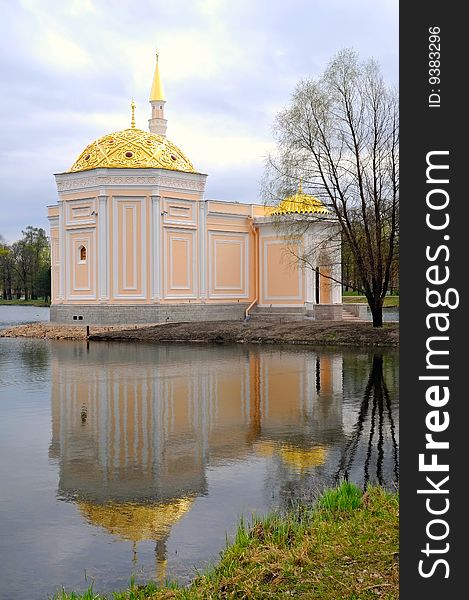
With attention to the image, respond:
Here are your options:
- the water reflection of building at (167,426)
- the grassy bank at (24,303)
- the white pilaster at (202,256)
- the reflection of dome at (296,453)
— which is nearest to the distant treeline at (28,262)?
the grassy bank at (24,303)

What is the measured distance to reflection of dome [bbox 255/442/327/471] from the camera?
30.5ft

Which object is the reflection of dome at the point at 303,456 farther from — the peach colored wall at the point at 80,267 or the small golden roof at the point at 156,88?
the small golden roof at the point at 156,88

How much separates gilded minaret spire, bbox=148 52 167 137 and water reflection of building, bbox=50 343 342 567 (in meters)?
27.0

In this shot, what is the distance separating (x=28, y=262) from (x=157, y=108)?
5884 centimetres

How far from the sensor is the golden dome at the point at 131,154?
3909 cm

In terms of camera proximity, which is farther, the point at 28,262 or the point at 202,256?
the point at 28,262

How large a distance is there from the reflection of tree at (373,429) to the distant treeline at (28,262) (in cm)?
8345

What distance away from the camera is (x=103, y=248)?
38.7 m

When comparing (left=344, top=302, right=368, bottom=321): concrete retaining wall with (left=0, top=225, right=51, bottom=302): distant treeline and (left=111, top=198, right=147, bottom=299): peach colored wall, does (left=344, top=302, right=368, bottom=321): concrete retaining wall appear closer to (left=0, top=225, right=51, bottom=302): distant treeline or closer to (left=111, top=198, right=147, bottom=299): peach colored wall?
(left=111, top=198, right=147, bottom=299): peach colored wall

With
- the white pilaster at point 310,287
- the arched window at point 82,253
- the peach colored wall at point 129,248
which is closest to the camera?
the peach colored wall at point 129,248

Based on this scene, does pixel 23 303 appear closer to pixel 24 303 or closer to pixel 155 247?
pixel 24 303

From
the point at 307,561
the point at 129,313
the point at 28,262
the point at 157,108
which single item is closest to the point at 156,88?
the point at 157,108

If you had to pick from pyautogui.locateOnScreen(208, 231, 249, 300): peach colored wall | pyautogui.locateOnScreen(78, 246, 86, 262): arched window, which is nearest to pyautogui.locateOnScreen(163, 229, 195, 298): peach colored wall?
pyautogui.locateOnScreen(208, 231, 249, 300): peach colored wall

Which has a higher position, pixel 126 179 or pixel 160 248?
pixel 126 179
